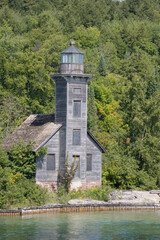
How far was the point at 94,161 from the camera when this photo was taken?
51969 mm

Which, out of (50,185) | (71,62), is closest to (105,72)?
(71,62)

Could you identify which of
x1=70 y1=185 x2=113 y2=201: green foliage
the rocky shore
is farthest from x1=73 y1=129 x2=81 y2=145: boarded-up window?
the rocky shore

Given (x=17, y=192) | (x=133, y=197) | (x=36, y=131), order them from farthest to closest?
1. (x=36, y=131)
2. (x=133, y=197)
3. (x=17, y=192)

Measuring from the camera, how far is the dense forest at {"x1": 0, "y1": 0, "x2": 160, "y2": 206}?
187 feet

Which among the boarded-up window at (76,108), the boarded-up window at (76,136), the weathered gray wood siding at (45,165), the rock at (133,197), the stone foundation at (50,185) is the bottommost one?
the rock at (133,197)

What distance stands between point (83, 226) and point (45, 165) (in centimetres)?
1077

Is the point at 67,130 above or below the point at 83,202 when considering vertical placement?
above

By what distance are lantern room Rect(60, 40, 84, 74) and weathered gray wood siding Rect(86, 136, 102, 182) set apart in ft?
17.8

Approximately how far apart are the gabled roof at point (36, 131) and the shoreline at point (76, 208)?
5191 millimetres

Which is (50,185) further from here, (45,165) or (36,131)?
(36,131)

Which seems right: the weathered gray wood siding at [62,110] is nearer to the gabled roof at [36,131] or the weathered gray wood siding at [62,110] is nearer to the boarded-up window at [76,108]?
the gabled roof at [36,131]

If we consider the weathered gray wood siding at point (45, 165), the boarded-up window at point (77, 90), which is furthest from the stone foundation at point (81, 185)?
the boarded-up window at point (77, 90)

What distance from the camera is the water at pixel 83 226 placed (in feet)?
119

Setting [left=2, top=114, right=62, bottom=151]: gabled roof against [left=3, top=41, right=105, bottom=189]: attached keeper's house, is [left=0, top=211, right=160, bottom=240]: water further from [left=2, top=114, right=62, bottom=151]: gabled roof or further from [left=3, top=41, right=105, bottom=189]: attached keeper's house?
[left=2, top=114, right=62, bottom=151]: gabled roof
